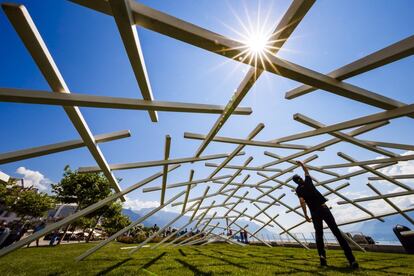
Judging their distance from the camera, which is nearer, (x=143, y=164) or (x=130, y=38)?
(x=130, y=38)

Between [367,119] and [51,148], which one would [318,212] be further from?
[51,148]

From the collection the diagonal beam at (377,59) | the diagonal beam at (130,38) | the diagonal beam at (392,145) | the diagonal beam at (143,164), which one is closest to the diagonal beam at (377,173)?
the diagonal beam at (392,145)

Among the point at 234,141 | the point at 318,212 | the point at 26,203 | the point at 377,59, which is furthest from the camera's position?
the point at 26,203

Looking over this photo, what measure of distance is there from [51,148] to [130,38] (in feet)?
8.35

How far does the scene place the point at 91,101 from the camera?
7.50 feet

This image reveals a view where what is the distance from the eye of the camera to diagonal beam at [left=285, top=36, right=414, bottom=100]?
2.03m

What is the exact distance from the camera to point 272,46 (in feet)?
6.46

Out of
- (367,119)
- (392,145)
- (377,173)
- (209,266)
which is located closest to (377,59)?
(367,119)

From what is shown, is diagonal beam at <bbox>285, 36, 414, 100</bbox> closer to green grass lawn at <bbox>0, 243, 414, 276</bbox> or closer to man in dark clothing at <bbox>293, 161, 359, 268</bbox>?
man in dark clothing at <bbox>293, 161, 359, 268</bbox>

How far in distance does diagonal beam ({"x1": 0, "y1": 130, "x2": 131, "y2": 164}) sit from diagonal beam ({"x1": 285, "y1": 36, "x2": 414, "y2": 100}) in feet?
11.7

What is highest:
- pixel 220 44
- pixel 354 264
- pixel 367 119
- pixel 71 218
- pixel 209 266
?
pixel 367 119

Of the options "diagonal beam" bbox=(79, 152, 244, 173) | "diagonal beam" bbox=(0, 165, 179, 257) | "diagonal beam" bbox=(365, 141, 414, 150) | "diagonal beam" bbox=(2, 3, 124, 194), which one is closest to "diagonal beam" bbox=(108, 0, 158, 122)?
"diagonal beam" bbox=(2, 3, 124, 194)

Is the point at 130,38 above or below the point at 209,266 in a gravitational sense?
above

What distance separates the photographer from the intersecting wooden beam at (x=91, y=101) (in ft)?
6.56
